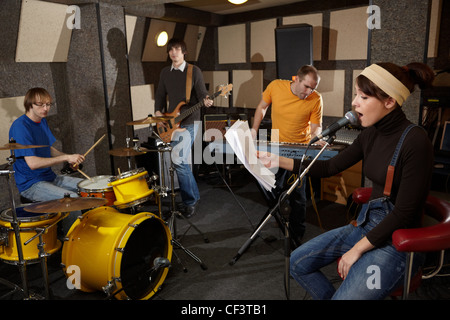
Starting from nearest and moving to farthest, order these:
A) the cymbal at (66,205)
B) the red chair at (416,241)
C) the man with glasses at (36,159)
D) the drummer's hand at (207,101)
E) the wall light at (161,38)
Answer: the red chair at (416,241) < the cymbal at (66,205) < the man with glasses at (36,159) < the drummer's hand at (207,101) < the wall light at (161,38)

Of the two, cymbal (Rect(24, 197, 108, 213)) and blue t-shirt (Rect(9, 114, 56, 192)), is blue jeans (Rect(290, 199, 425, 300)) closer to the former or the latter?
cymbal (Rect(24, 197, 108, 213))

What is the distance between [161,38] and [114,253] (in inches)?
138

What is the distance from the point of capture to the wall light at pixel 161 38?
4730 millimetres

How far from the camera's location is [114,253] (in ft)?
6.68

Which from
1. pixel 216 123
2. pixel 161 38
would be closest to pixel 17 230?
pixel 216 123

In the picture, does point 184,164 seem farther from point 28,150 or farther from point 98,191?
point 28,150

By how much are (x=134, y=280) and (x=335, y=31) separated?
3.47m

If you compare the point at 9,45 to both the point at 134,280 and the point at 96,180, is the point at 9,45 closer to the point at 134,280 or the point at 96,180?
the point at 96,180

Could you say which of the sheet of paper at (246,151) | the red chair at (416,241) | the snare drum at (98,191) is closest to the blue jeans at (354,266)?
the red chair at (416,241)

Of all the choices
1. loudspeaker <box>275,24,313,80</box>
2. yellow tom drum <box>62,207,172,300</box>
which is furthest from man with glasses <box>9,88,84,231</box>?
loudspeaker <box>275,24,313,80</box>

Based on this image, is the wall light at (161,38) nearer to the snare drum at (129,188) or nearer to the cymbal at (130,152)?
the cymbal at (130,152)

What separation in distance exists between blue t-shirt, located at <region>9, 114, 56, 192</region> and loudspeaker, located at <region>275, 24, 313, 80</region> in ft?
8.40

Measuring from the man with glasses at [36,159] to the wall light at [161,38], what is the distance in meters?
2.31
